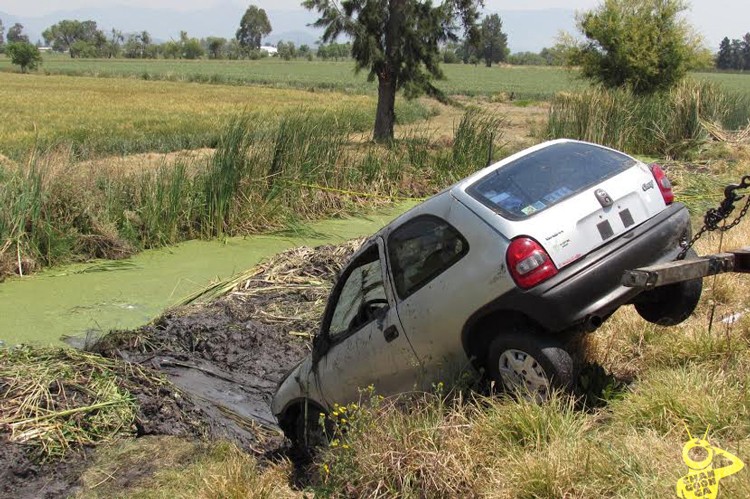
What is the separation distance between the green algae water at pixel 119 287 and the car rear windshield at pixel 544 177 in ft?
18.7

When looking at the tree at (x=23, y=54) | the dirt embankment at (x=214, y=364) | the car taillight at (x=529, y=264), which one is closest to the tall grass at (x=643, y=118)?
the dirt embankment at (x=214, y=364)

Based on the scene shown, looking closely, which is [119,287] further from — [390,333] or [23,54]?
[23,54]

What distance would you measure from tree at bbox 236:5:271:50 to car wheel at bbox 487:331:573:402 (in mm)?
180133

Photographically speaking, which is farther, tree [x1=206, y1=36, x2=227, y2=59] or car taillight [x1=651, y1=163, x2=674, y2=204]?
tree [x1=206, y1=36, x2=227, y2=59]

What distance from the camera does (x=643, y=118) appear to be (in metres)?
21.0

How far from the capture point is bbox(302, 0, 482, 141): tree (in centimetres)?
2295

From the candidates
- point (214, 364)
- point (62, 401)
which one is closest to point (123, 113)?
point (214, 364)

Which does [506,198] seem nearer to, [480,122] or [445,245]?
[445,245]

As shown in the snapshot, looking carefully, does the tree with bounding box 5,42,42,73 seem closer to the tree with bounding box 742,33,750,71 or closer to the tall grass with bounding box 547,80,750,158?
the tall grass with bounding box 547,80,750,158

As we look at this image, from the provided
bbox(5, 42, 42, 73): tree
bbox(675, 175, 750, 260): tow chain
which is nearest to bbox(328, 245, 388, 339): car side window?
bbox(675, 175, 750, 260): tow chain

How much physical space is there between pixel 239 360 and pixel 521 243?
14.7ft

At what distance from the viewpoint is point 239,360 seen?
312 inches

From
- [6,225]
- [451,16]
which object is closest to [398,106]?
[451,16]

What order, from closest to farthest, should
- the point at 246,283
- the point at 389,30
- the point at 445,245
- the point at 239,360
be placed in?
the point at 445,245, the point at 239,360, the point at 246,283, the point at 389,30
